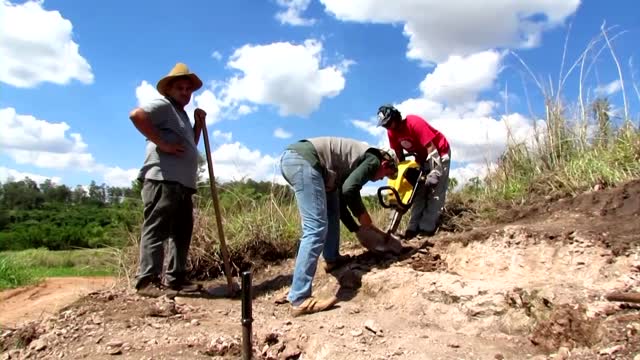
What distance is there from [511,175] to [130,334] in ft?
14.2

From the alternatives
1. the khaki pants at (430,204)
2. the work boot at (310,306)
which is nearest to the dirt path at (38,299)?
the work boot at (310,306)

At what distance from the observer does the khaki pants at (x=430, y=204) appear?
550 centimetres

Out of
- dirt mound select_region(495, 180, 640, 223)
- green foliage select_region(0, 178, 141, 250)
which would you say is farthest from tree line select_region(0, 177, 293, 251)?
dirt mound select_region(495, 180, 640, 223)

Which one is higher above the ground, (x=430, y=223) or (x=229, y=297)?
(x=430, y=223)

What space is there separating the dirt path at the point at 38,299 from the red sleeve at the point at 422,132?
11.5ft

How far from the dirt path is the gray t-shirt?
151cm

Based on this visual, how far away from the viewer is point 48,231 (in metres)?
28.9

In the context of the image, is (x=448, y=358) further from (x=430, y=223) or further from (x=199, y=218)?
(x=199, y=218)

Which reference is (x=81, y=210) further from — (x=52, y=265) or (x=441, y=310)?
(x=441, y=310)

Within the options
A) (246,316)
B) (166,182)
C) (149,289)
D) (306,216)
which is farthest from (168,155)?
(246,316)

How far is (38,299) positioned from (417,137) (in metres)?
5.53

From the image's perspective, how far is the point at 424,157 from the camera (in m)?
5.59

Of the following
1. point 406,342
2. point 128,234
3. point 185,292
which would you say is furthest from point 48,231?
point 406,342

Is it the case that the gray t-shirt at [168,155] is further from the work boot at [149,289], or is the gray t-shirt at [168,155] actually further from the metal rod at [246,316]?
the metal rod at [246,316]
